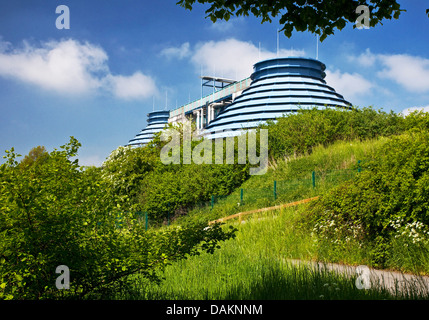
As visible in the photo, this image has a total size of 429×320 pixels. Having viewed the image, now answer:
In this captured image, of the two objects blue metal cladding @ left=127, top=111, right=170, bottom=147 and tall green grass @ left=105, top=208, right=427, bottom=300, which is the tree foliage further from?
blue metal cladding @ left=127, top=111, right=170, bottom=147

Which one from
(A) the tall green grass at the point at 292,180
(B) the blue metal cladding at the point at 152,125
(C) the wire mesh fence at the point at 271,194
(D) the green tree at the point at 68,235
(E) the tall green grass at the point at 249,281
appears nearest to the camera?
(D) the green tree at the point at 68,235

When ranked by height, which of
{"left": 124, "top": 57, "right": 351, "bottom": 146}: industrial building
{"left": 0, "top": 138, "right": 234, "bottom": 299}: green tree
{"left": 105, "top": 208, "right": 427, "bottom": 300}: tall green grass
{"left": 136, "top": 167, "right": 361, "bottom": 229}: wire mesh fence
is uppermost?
{"left": 124, "top": 57, "right": 351, "bottom": 146}: industrial building

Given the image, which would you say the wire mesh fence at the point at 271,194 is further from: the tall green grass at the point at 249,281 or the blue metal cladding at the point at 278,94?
the blue metal cladding at the point at 278,94

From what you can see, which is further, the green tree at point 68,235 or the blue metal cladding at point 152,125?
the blue metal cladding at point 152,125

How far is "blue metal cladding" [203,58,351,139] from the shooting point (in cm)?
5539

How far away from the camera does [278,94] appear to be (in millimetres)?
57844

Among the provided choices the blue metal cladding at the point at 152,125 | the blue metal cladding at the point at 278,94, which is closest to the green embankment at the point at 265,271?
the blue metal cladding at the point at 278,94

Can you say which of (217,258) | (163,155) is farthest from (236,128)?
(217,258)

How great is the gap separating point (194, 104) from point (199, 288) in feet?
292

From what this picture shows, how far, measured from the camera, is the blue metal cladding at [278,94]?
55.4 meters

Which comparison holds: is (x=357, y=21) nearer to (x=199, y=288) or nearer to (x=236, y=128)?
(x=199, y=288)

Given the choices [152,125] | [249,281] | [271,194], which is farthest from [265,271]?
[152,125]

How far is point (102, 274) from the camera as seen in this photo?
4.23 meters

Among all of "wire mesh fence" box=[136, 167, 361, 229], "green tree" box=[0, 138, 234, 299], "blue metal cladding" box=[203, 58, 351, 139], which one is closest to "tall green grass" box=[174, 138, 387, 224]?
"wire mesh fence" box=[136, 167, 361, 229]
